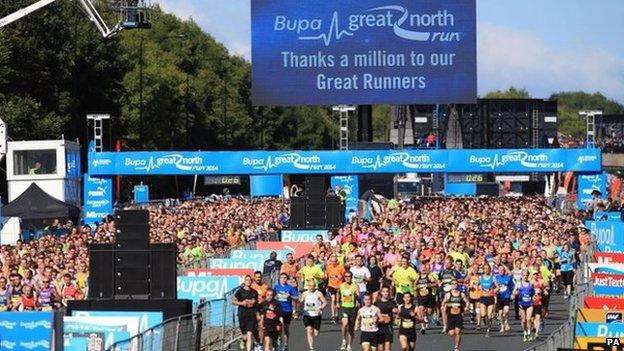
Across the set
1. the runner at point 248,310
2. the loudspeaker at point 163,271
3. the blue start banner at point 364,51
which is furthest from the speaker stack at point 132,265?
the blue start banner at point 364,51

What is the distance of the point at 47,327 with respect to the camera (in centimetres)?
1952

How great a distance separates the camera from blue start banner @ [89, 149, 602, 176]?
197 feet

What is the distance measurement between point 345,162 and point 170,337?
37350mm

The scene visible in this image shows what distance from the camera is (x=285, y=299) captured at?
2734cm

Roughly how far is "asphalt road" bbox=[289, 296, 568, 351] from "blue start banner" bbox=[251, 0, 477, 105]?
26663 millimetres

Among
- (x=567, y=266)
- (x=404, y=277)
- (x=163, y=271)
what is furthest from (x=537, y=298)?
(x=567, y=266)

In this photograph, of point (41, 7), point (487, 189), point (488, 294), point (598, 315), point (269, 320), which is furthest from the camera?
point (487, 189)

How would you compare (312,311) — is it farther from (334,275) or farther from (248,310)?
(334,275)

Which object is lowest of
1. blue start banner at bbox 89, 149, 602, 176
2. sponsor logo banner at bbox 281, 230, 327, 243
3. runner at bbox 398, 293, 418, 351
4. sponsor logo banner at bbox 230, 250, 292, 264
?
runner at bbox 398, 293, 418, 351

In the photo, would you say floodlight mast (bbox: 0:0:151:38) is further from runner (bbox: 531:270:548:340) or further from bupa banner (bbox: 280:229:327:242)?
runner (bbox: 531:270:548:340)

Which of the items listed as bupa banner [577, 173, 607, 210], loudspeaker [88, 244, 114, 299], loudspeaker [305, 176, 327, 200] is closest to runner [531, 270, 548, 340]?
loudspeaker [88, 244, 114, 299]

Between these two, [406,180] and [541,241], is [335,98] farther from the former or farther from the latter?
[406,180]

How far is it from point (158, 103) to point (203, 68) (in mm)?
34918

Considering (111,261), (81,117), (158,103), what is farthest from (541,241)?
(158,103)
